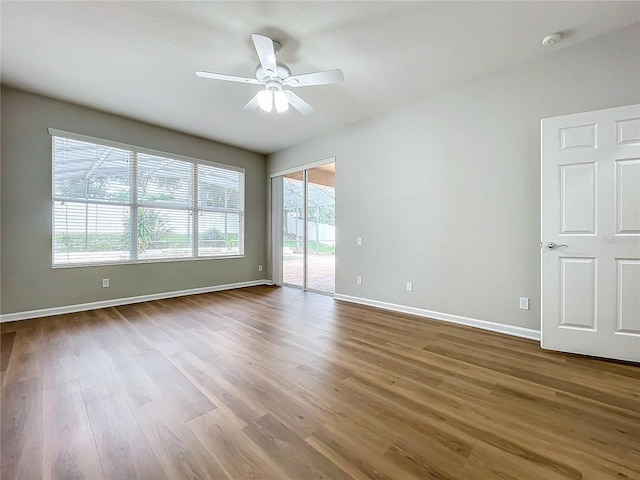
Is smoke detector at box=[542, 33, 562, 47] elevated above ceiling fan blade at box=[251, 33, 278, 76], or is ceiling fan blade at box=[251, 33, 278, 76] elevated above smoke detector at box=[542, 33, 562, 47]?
smoke detector at box=[542, 33, 562, 47]

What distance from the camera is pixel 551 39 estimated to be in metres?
2.43

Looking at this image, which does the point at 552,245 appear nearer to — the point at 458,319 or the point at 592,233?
the point at 592,233

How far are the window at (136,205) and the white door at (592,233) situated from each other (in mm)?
4930

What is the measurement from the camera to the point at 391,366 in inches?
86.2

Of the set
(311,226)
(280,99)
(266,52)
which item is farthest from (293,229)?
(266,52)

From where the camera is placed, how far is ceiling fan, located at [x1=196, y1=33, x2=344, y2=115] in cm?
222

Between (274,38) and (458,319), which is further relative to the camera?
(458,319)

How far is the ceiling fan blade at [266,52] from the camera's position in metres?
2.04

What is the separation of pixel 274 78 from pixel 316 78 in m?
0.41

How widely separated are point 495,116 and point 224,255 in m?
4.82

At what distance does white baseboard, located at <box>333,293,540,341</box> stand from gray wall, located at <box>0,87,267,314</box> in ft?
11.2

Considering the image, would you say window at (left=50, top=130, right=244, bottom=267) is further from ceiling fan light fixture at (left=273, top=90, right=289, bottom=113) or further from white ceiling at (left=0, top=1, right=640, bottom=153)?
ceiling fan light fixture at (left=273, top=90, right=289, bottom=113)

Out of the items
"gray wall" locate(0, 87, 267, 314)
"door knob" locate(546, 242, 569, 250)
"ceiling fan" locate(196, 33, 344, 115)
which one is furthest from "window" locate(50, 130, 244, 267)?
"door knob" locate(546, 242, 569, 250)

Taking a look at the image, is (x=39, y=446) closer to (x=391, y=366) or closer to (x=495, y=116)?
(x=391, y=366)
